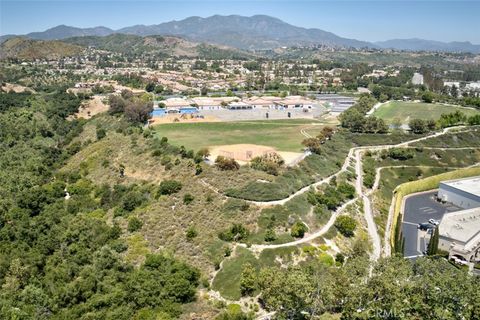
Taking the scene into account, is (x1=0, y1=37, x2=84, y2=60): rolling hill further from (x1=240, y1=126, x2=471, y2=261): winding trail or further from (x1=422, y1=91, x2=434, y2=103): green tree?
(x1=240, y1=126, x2=471, y2=261): winding trail

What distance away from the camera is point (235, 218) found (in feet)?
132

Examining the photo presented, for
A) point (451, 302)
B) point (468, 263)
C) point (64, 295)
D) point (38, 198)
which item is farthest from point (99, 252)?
point (468, 263)

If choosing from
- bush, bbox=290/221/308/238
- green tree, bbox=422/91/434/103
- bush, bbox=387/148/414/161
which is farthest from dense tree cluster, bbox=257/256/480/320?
green tree, bbox=422/91/434/103

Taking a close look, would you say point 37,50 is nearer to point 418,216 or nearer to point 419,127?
point 419,127

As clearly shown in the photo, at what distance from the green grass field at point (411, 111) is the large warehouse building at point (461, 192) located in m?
31.1

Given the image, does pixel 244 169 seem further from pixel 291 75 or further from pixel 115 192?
pixel 291 75

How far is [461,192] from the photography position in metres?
50.2

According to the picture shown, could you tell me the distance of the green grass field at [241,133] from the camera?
64312 millimetres


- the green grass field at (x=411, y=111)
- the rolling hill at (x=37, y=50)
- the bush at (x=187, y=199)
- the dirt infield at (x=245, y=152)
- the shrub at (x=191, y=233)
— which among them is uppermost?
the rolling hill at (x=37, y=50)

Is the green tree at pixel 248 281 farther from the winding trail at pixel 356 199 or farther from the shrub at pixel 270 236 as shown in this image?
the shrub at pixel 270 236

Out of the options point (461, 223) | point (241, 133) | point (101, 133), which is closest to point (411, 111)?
point (241, 133)

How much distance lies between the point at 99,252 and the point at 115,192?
14875mm

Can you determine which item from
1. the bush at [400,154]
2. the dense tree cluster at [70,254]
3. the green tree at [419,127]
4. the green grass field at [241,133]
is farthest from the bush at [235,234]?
the green tree at [419,127]

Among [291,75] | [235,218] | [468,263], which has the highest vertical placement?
[291,75]
